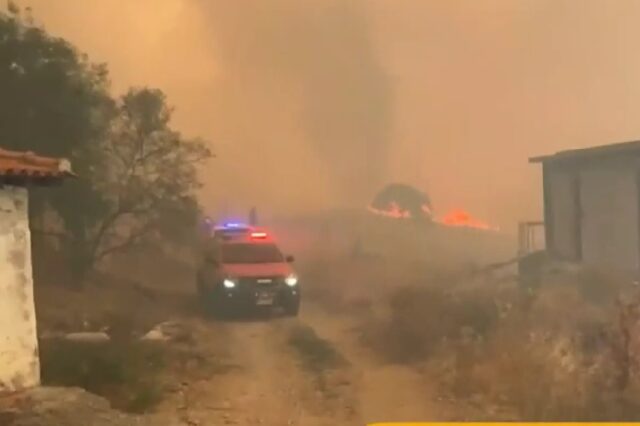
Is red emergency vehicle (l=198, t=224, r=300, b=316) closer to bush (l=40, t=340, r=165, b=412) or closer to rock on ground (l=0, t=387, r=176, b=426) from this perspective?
bush (l=40, t=340, r=165, b=412)

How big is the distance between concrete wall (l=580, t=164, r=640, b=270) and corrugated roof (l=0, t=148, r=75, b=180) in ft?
5.14

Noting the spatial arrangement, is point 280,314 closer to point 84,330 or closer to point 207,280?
point 207,280

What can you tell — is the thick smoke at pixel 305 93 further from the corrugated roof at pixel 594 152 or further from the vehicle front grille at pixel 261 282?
the corrugated roof at pixel 594 152

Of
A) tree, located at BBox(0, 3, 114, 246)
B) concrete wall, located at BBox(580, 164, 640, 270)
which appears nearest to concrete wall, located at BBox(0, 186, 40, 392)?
tree, located at BBox(0, 3, 114, 246)

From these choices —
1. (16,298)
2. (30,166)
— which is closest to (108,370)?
(16,298)

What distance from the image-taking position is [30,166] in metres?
2.21

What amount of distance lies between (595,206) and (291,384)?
1.10 m

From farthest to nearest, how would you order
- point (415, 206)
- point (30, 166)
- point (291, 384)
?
point (415, 206), point (291, 384), point (30, 166)

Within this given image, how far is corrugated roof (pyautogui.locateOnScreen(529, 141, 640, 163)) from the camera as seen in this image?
8.30 ft

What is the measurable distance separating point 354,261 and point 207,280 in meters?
0.45

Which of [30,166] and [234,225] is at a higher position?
[30,166]

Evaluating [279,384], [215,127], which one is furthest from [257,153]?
[279,384]

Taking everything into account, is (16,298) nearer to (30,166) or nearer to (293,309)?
(30,166)

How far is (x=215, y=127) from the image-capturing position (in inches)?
96.5
